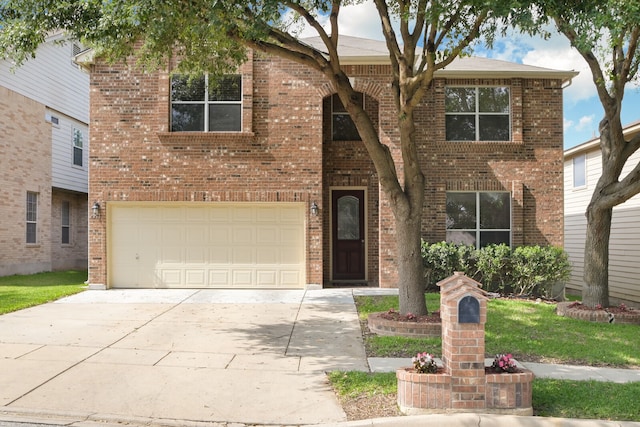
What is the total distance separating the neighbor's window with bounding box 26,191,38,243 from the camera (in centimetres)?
1734

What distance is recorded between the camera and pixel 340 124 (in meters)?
14.1

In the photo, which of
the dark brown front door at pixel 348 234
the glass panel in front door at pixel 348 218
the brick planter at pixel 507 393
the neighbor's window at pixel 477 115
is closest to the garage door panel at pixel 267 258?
the dark brown front door at pixel 348 234

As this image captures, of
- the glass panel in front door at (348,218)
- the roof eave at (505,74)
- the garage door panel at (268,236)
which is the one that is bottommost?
the garage door panel at (268,236)

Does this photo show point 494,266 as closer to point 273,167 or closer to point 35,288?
point 273,167

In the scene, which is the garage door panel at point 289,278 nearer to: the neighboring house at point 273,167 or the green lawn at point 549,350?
the neighboring house at point 273,167

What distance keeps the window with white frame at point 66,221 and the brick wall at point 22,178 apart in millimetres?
1667

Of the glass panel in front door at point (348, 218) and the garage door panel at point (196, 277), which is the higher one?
the glass panel in front door at point (348, 218)

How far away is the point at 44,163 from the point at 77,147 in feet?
8.52

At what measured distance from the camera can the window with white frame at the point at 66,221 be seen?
780 inches

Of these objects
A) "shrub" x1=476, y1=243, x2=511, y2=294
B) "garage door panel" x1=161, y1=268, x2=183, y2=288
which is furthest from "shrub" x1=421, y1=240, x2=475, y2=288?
"garage door panel" x1=161, y1=268, x2=183, y2=288

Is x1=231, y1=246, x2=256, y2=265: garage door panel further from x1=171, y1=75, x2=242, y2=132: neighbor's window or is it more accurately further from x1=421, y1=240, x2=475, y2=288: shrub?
x1=421, y1=240, x2=475, y2=288: shrub

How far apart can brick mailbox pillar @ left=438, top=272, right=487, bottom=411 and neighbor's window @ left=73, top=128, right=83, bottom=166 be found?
62.2 feet

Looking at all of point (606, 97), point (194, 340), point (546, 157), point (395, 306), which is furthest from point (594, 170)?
point (194, 340)

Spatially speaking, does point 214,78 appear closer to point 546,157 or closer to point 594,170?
point 546,157
